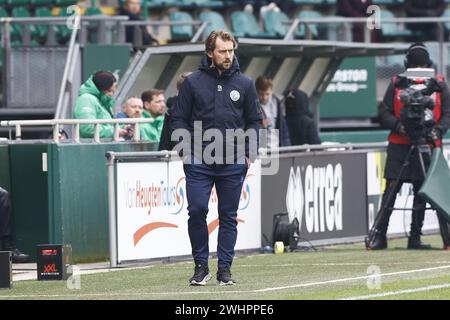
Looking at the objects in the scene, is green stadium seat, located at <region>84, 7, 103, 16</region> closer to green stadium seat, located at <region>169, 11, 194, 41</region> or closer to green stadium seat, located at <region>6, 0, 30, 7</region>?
green stadium seat, located at <region>6, 0, 30, 7</region>

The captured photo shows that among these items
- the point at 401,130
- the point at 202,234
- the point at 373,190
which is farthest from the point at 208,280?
the point at 373,190

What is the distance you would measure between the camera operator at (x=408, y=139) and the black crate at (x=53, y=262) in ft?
14.6

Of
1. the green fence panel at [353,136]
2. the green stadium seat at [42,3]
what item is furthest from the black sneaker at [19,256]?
the green fence panel at [353,136]

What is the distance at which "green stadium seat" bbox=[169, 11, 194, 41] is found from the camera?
2392cm

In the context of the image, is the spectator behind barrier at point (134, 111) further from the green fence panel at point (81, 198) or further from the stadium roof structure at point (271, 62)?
the stadium roof structure at point (271, 62)

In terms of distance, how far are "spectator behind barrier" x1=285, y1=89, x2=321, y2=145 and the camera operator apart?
2924mm

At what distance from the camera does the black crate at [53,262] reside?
1255cm

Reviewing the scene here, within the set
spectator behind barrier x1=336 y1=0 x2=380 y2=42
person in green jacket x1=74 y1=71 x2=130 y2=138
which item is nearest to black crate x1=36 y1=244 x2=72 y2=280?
person in green jacket x1=74 y1=71 x2=130 y2=138

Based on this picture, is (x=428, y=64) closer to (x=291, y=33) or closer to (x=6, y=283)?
(x=6, y=283)

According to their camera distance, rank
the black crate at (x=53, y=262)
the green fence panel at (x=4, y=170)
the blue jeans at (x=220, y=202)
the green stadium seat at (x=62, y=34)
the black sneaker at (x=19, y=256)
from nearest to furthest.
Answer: the blue jeans at (x=220, y=202) → the black crate at (x=53, y=262) → the black sneaker at (x=19, y=256) → the green fence panel at (x=4, y=170) → the green stadium seat at (x=62, y=34)

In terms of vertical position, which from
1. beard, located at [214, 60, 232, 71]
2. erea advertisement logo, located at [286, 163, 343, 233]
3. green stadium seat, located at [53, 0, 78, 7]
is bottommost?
erea advertisement logo, located at [286, 163, 343, 233]

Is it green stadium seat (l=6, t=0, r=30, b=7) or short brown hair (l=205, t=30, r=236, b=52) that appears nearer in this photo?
short brown hair (l=205, t=30, r=236, b=52)

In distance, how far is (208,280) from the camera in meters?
11.8

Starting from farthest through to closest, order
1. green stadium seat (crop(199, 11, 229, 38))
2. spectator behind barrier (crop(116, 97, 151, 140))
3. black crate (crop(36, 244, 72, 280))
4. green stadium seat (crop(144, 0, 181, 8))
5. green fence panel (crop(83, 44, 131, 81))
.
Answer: green stadium seat (crop(199, 11, 229, 38)), green stadium seat (crop(144, 0, 181, 8)), green fence panel (crop(83, 44, 131, 81)), spectator behind barrier (crop(116, 97, 151, 140)), black crate (crop(36, 244, 72, 280))
